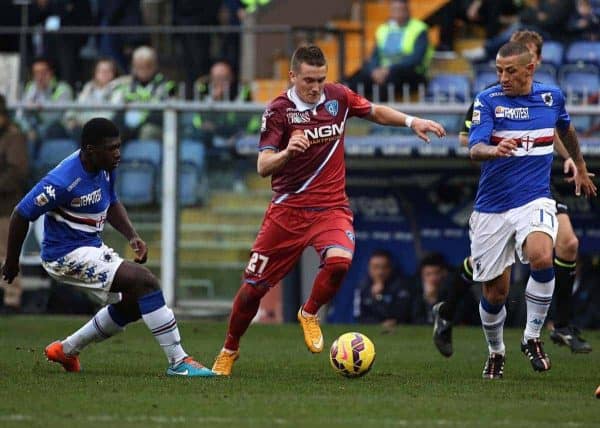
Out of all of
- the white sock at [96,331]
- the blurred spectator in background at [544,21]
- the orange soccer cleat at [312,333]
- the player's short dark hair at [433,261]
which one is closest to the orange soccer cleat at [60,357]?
the white sock at [96,331]

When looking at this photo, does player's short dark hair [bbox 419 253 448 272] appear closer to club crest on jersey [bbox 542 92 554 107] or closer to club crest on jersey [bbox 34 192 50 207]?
club crest on jersey [bbox 542 92 554 107]

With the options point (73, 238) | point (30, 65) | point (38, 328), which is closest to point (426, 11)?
point (30, 65)

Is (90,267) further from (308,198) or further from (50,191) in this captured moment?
(308,198)

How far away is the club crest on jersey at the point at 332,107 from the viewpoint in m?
10.6

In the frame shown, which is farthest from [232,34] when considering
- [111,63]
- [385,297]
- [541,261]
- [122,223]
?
[541,261]

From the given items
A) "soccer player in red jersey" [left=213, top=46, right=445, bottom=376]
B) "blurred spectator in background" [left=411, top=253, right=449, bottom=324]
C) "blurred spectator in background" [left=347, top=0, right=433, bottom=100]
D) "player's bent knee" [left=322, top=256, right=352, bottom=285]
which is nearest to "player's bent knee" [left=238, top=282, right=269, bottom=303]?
"soccer player in red jersey" [left=213, top=46, right=445, bottom=376]

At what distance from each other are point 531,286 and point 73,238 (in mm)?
3241

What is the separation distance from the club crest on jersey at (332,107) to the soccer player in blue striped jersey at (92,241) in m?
1.48

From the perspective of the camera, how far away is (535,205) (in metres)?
10.4

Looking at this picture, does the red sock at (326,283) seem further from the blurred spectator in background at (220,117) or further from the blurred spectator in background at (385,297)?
the blurred spectator in background at (220,117)

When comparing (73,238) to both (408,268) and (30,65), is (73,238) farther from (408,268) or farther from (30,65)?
(30,65)

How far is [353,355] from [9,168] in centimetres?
853

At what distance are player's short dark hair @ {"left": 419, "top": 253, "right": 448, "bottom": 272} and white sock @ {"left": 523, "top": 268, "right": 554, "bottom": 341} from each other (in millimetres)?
6618

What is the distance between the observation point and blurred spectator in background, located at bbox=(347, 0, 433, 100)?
1783 cm
